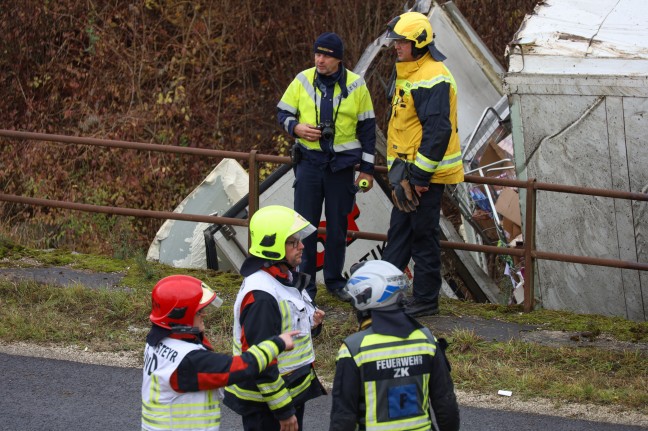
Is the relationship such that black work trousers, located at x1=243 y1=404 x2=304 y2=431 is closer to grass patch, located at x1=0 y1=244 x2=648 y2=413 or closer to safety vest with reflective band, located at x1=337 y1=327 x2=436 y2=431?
safety vest with reflective band, located at x1=337 y1=327 x2=436 y2=431

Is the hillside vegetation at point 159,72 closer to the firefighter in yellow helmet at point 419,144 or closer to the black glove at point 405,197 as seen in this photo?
the firefighter in yellow helmet at point 419,144

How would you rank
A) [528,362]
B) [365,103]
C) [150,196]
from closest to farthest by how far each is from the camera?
1. [528,362]
2. [365,103]
3. [150,196]

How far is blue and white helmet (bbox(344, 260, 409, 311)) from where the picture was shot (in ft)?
13.0

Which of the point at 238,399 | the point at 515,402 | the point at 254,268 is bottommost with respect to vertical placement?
the point at 515,402

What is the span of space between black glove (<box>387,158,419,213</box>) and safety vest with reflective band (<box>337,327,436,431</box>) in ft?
10.2

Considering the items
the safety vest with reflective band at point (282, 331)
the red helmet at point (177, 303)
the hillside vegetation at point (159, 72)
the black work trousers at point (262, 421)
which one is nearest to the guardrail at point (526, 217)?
the safety vest with reflective band at point (282, 331)

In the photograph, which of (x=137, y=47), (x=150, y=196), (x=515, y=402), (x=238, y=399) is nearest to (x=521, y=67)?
(x=515, y=402)

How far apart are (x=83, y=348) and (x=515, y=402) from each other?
290 cm

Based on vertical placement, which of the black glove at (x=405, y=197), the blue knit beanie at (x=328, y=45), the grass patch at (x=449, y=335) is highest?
the blue knit beanie at (x=328, y=45)

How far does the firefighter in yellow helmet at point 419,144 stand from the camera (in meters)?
6.85

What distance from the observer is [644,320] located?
823cm

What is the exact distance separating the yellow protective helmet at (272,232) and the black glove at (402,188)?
8.63 ft

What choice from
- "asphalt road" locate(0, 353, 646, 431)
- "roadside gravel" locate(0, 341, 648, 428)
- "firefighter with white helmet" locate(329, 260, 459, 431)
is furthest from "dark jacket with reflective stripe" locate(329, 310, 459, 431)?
"roadside gravel" locate(0, 341, 648, 428)

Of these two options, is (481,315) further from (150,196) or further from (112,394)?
(150,196)
